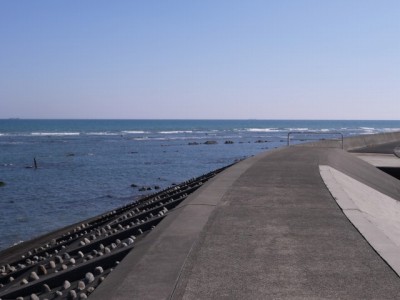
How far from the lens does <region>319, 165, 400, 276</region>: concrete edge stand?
5.04 metres

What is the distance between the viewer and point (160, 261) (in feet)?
16.2

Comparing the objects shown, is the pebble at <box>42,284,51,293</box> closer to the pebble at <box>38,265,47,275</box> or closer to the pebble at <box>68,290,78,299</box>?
the pebble at <box>68,290,78,299</box>

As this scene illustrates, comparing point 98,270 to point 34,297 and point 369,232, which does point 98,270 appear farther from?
point 369,232

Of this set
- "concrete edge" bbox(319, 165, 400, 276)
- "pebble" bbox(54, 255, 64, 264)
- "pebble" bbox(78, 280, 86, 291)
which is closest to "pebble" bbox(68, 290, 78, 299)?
"pebble" bbox(78, 280, 86, 291)

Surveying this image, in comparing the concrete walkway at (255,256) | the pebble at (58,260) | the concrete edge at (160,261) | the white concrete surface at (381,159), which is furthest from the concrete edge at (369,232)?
the white concrete surface at (381,159)

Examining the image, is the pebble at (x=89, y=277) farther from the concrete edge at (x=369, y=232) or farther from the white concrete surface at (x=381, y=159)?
the white concrete surface at (x=381, y=159)

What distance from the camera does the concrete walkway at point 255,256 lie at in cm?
419

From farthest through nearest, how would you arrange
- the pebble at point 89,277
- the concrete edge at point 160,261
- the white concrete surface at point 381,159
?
the white concrete surface at point 381,159 → the pebble at point 89,277 → the concrete edge at point 160,261

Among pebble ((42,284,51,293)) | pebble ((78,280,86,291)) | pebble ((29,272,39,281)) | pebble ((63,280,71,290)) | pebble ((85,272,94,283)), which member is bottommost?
pebble ((29,272,39,281))

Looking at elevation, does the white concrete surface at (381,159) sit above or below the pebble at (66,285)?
above

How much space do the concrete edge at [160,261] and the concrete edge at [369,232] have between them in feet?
5.66

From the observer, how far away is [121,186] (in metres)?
25.3

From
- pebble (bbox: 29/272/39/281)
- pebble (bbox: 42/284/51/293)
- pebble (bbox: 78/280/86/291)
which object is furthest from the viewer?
pebble (bbox: 29/272/39/281)

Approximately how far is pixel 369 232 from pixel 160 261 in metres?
2.43
